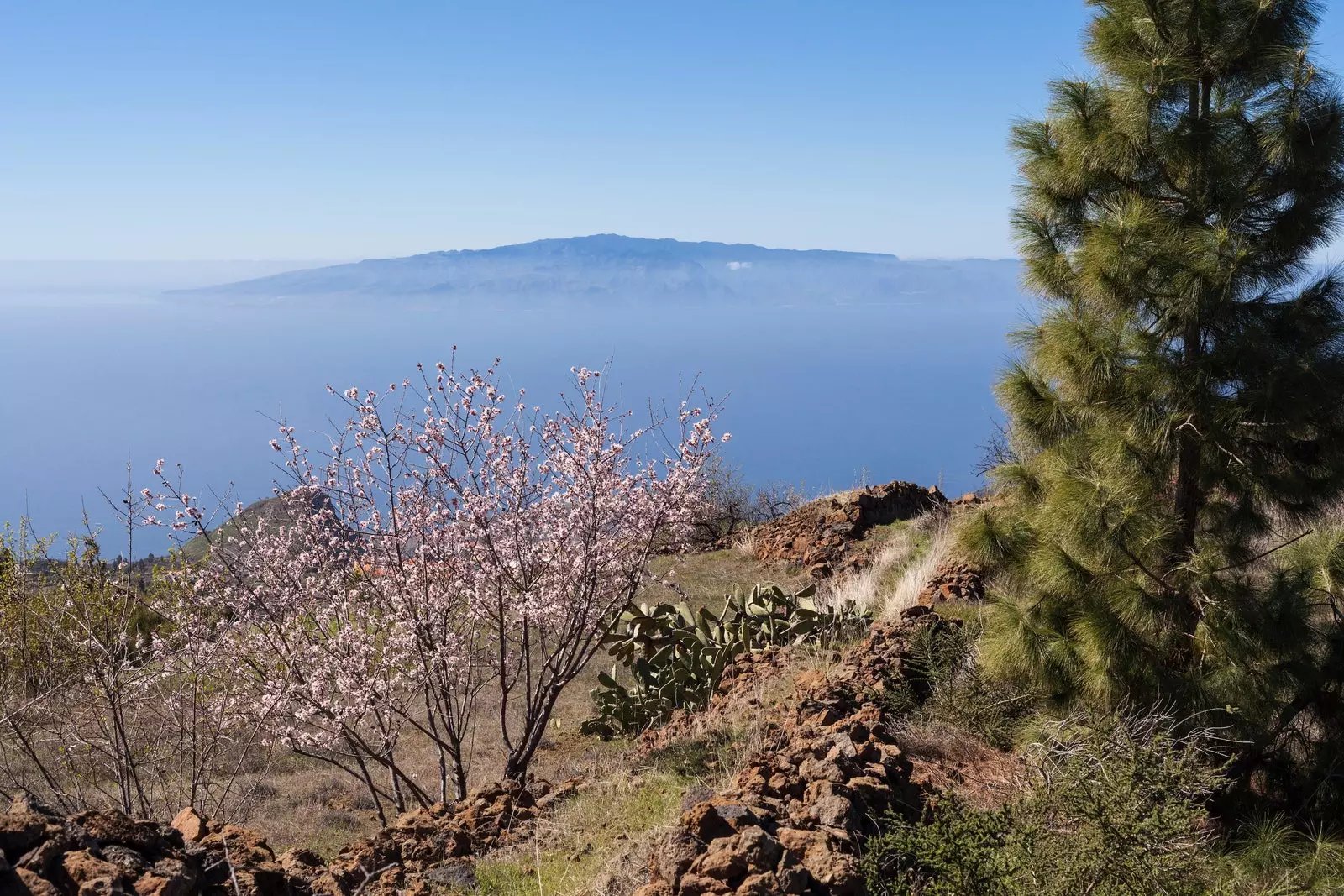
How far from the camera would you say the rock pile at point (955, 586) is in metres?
9.37

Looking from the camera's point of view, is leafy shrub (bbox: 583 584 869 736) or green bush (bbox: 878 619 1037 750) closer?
green bush (bbox: 878 619 1037 750)

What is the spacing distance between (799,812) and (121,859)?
2.60 metres

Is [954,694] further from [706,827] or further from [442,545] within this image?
[442,545]

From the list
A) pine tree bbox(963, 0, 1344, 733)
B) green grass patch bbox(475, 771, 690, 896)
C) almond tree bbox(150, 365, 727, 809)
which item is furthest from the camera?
almond tree bbox(150, 365, 727, 809)

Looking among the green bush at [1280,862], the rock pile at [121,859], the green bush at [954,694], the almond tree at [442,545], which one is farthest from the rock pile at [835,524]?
the rock pile at [121,859]

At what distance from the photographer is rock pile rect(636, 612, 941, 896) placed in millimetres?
3504

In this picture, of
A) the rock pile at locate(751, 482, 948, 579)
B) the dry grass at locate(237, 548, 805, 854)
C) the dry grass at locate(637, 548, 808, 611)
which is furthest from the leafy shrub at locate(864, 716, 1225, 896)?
the rock pile at locate(751, 482, 948, 579)

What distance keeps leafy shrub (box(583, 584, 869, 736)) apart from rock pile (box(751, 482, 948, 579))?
461 centimetres

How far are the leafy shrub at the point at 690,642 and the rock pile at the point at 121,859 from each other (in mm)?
4632

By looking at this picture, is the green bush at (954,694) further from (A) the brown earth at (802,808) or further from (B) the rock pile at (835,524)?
(B) the rock pile at (835,524)

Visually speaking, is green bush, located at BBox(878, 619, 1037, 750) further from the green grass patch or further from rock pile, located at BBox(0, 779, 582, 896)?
rock pile, located at BBox(0, 779, 582, 896)

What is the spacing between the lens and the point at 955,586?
9.52 m

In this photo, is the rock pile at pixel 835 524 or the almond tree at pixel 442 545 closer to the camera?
the almond tree at pixel 442 545

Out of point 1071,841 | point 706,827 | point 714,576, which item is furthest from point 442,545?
point 714,576
